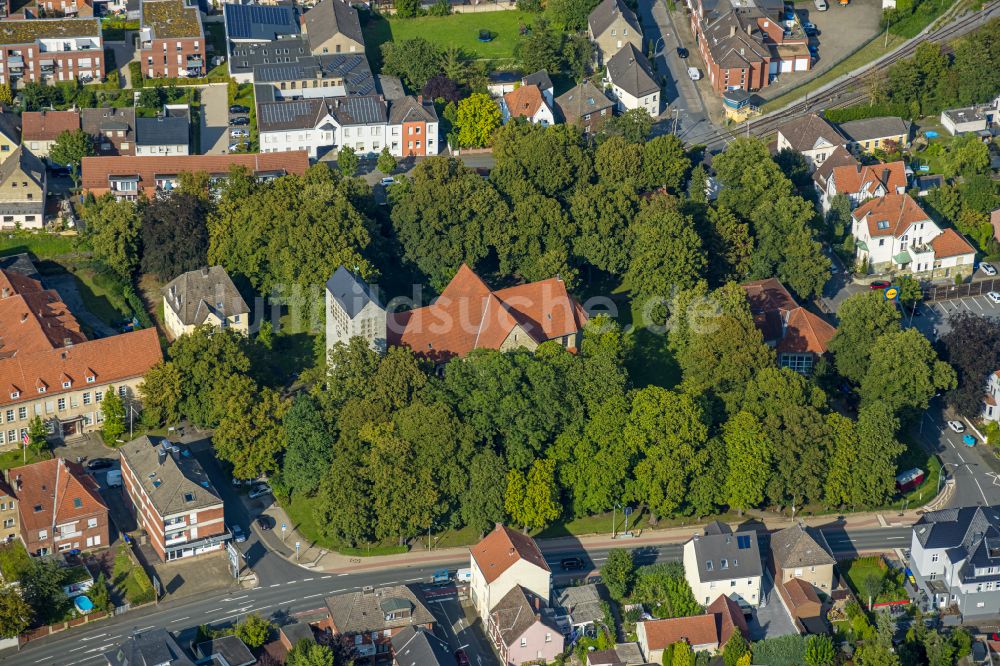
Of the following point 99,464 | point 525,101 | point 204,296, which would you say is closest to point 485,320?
point 204,296

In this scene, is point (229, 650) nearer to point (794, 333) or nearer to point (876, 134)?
point (794, 333)

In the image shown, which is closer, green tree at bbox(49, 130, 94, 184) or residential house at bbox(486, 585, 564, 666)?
residential house at bbox(486, 585, 564, 666)

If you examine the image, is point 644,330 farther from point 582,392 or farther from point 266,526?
point 266,526

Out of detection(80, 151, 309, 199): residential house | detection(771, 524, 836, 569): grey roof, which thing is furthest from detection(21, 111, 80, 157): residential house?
detection(771, 524, 836, 569): grey roof

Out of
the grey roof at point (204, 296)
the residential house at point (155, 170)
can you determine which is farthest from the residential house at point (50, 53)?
the grey roof at point (204, 296)

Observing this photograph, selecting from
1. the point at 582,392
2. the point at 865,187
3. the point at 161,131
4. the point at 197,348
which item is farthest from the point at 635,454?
the point at 161,131

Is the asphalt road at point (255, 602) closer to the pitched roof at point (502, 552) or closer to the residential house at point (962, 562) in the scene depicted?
the pitched roof at point (502, 552)

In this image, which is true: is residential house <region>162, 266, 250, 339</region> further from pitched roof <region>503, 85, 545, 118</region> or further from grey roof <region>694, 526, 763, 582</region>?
grey roof <region>694, 526, 763, 582</region>
